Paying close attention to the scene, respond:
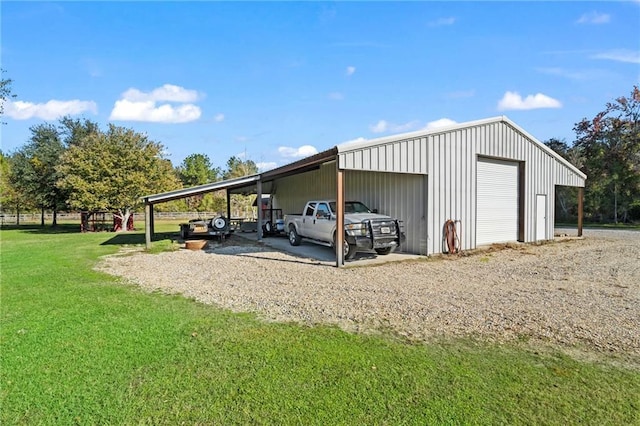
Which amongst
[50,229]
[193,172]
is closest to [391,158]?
[50,229]

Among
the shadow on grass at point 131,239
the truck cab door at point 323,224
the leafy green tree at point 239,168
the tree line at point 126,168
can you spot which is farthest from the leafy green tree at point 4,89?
the leafy green tree at point 239,168

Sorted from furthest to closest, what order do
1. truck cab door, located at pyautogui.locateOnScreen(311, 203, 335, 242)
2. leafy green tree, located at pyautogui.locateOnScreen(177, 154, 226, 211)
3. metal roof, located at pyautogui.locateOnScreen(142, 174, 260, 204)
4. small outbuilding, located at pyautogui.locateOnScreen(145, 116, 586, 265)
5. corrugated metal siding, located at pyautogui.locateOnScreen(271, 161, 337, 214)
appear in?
1. leafy green tree, located at pyautogui.locateOnScreen(177, 154, 226, 211)
2. corrugated metal siding, located at pyautogui.locateOnScreen(271, 161, 337, 214)
3. metal roof, located at pyautogui.locateOnScreen(142, 174, 260, 204)
4. truck cab door, located at pyautogui.locateOnScreen(311, 203, 335, 242)
5. small outbuilding, located at pyautogui.locateOnScreen(145, 116, 586, 265)

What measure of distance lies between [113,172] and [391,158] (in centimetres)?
1967

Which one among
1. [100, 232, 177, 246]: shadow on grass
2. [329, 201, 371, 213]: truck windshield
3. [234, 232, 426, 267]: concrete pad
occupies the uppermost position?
[329, 201, 371, 213]: truck windshield

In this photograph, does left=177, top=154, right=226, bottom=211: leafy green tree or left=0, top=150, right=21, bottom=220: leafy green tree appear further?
left=177, top=154, right=226, bottom=211: leafy green tree

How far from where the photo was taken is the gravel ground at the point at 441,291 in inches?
187

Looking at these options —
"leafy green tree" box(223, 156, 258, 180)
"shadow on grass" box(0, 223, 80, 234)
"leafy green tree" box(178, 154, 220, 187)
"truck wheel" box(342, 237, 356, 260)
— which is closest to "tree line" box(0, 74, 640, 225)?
"shadow on grass" box(0, 223, 80, 234)

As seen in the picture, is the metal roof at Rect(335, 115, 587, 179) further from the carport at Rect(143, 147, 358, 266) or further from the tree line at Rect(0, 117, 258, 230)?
the tree line at Rect(0, 117, 258, 230)

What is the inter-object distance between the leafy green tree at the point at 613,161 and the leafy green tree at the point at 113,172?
31.7 metres

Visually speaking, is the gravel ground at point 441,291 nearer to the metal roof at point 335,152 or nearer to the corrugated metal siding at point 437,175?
the corrugated metal siding at point 437,175

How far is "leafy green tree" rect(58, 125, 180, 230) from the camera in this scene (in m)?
22.4

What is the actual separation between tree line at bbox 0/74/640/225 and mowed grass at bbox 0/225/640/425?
63.9 ft

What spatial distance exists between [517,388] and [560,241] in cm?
1471

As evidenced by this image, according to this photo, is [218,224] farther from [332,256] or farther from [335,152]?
[335,152]
